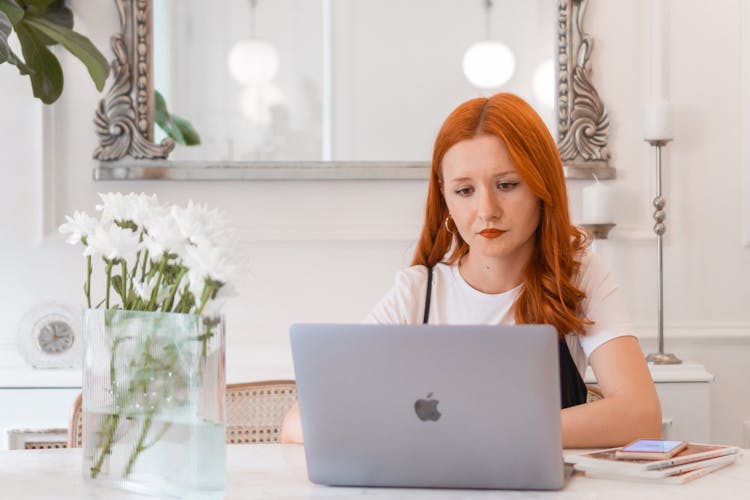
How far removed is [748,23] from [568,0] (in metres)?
0.53

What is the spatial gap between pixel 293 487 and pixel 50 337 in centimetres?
164

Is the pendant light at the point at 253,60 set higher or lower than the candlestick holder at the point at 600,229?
higher

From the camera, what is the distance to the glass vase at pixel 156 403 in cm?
117

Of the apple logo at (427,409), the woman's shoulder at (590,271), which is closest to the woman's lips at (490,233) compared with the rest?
the woman's shoulder at (590,271)

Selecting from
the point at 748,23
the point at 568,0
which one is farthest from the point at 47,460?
the point at 748,23

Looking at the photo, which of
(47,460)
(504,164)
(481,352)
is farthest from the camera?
(504,164)

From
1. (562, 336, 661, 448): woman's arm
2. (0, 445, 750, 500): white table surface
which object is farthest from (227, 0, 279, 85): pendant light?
(0, 445, 750, 500): white table surface

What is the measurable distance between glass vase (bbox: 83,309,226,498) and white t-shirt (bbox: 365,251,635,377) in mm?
896

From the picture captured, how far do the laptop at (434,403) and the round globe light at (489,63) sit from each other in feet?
5.98

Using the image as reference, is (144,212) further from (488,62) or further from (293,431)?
(488,62)

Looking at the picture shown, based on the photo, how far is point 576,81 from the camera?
2891mm

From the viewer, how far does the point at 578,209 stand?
293 centimetres

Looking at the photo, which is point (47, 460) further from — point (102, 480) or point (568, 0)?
point (568, 0)

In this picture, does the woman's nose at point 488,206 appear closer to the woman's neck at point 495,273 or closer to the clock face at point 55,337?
the woman's neck at point 495,273
